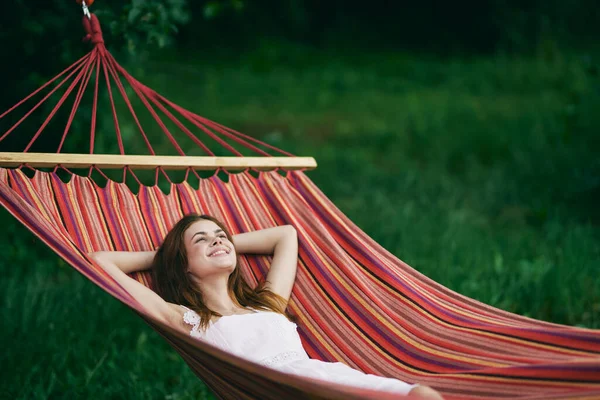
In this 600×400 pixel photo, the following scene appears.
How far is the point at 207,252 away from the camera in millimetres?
2152

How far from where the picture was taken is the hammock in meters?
1.55

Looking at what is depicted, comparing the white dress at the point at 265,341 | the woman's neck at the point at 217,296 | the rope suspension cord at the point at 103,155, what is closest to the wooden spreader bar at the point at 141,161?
the rope suspension cord at the point at 103,155

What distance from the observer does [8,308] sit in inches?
116

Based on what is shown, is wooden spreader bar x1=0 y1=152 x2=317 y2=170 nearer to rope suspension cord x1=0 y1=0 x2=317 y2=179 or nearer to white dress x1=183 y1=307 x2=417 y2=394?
rope suspension cord x1=0 y1=0 x2=317 y2=179

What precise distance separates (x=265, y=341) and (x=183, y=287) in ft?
1.06

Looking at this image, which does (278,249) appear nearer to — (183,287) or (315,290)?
(315,290)

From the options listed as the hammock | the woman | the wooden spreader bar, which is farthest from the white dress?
the wooden spreader bar

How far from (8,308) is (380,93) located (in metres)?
5.91

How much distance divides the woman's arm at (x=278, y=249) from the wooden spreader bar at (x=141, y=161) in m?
0.29

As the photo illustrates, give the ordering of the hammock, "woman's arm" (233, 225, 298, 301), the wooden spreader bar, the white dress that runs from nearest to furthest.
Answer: the hammock
the white dress
the wooden spreader bar
"woman's arm" (233, 225, 298, 301)

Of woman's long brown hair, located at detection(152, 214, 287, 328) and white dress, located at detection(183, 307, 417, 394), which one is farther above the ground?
woman's long brown hair, located at detection(152, 214, 287, 328)

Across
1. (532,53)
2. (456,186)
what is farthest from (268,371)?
(532,53)

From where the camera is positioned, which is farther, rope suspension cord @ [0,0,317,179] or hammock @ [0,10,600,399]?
rope suspension cord @ [0,0,317,179]

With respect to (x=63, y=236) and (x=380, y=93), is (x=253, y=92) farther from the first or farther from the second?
(x=63, y=236)
